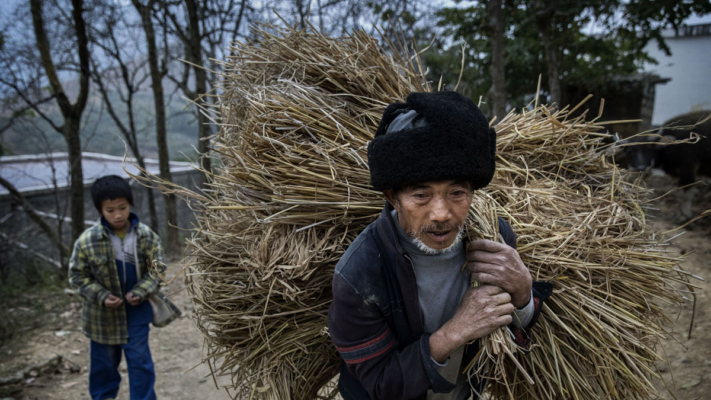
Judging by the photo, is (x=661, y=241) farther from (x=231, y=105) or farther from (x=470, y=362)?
(x=231, y=105)

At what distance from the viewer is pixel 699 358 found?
3004mm

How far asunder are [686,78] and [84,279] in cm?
1906

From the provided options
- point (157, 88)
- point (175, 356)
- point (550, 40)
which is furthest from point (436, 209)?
point (157, 88)

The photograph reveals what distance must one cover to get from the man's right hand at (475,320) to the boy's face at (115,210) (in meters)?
→ 2.30

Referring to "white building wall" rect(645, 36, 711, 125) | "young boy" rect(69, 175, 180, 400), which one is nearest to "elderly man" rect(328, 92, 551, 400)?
"young boy" rect(69, 175, 180, 400)

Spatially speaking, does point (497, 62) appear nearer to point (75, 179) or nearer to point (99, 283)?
point (99, 283)

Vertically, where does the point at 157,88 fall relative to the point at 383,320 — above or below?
above

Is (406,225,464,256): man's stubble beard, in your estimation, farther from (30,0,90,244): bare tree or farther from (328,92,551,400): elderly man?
(30,0,90,244): bare tree

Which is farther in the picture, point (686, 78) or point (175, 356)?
point (686, 78)

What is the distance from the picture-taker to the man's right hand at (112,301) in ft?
8.82

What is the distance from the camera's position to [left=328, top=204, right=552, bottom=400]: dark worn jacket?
1214 mm

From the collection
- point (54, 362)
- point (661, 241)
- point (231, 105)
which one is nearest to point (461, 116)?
point (661, 241)

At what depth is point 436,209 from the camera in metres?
1.15

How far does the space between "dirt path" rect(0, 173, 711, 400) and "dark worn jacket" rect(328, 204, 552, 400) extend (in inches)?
65.8
